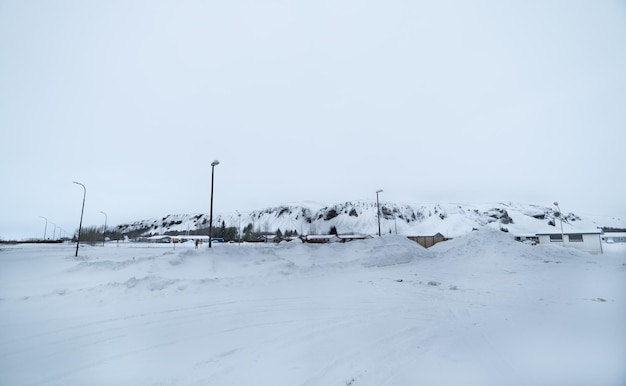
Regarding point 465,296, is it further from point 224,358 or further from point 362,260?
point 362,260

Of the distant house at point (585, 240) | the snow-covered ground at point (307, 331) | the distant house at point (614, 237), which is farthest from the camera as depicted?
the distant house at point (614, 237)

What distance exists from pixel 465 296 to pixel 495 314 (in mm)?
2599

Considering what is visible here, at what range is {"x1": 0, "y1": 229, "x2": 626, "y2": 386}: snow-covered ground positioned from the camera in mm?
4082

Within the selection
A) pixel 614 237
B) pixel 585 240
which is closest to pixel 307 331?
pixel 585 240

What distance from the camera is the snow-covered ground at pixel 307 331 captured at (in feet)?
13.4

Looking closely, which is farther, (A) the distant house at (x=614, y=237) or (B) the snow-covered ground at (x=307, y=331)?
(A) the distant house at (x=614, y=237)

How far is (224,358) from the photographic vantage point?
15.3ft

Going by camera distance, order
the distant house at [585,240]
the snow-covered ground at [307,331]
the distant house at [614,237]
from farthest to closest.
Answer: the distant house at [614,237], the distant house at [585,240], the snow-covered ground at [307,331]

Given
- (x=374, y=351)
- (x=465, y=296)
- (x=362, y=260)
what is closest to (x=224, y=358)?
(x=374, y=351)

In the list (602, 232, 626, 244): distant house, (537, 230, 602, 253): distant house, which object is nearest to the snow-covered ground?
(537, 230, 602, 253): distant house

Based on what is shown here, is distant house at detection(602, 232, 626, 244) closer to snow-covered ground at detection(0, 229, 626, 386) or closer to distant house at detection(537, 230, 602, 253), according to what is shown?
distant house at detection(537, 230, 602, 253)

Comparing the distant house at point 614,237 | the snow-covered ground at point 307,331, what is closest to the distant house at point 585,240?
the distant house at point 614,237

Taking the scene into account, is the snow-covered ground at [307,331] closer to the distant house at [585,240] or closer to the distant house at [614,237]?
the distant house at [585,240]

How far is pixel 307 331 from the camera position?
6.03 metres
